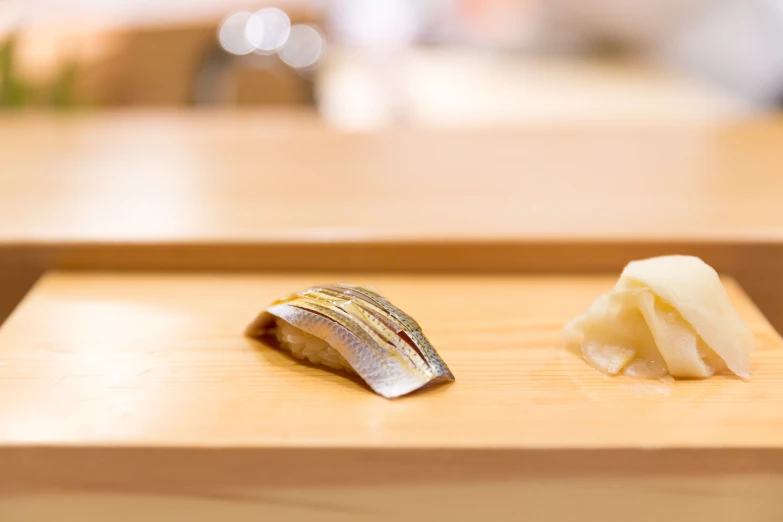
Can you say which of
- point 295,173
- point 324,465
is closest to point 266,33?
point 295,173

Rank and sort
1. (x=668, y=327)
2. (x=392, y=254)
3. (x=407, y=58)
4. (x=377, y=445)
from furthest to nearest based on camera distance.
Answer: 1. (x=407, y=58)
2. (x=392, y=254)
3. (x=668, y=327)
4. (x=377, y=445)

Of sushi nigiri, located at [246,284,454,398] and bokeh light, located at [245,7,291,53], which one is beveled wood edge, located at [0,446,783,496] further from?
bokeh light, located at [245,7,291,53]

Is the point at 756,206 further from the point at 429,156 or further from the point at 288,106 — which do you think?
the point at 288,106

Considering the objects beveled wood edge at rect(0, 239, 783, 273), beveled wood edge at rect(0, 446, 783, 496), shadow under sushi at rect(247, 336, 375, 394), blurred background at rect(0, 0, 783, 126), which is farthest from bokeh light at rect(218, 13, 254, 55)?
beveled wood edge at rect(0, 446, 783, 496)

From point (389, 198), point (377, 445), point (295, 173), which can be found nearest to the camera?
point (377, 445)

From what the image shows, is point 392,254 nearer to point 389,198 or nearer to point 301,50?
point 389,198

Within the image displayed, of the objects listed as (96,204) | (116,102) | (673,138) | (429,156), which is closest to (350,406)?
(96,204)

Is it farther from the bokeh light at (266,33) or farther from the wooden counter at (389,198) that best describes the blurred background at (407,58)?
the wooden counter at (389,198)
